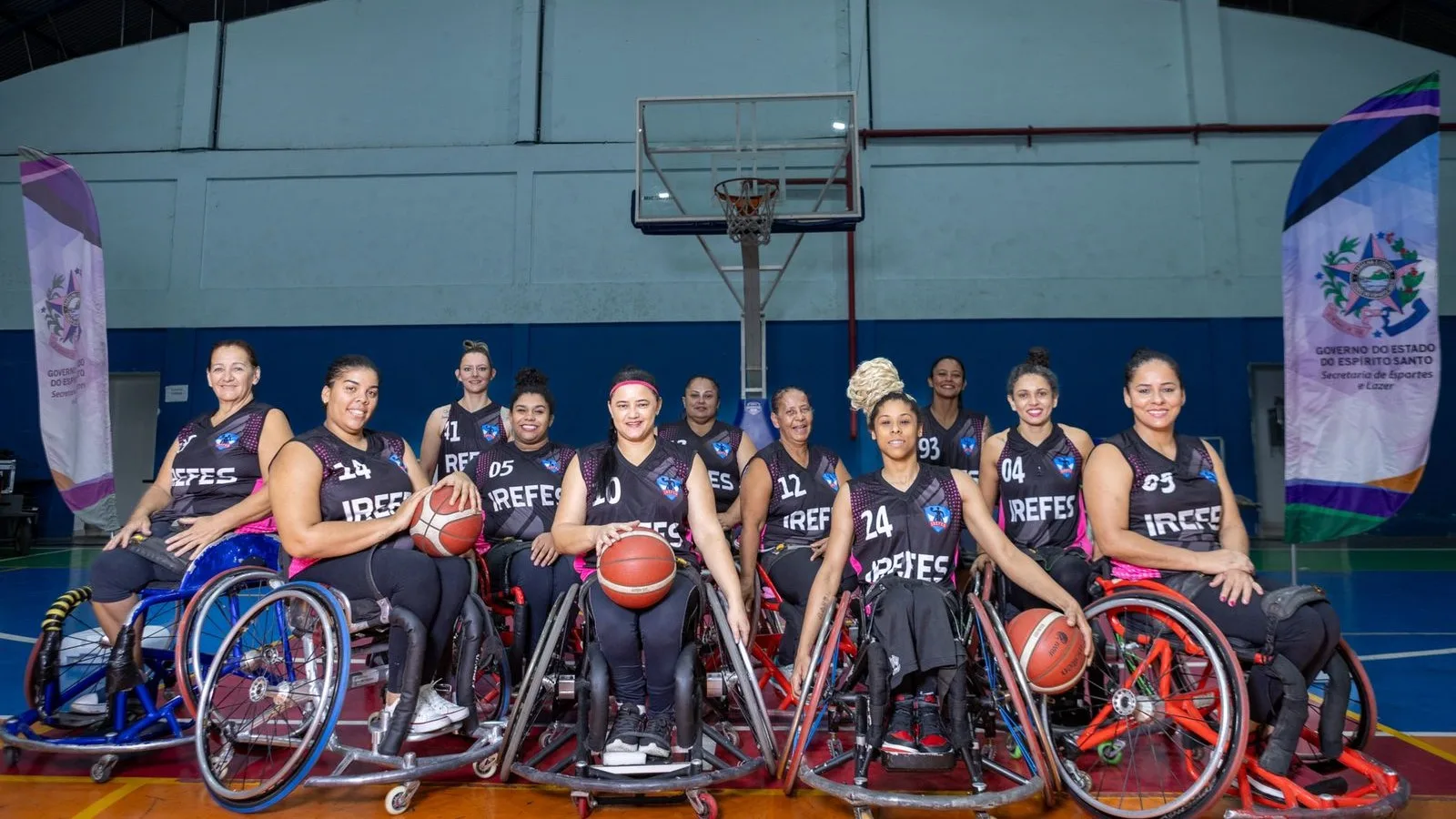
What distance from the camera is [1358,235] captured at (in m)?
4.43

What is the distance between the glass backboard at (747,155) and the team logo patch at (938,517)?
5675mm

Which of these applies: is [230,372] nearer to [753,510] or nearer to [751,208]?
[753,510]

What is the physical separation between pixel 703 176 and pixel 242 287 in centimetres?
542

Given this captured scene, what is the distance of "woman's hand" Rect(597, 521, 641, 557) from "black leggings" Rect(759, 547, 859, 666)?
948 millimetres

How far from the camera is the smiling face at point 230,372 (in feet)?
10.4

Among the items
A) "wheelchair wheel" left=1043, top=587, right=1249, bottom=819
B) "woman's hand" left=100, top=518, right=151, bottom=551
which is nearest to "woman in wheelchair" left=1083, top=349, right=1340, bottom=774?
"wheelchair wheel" left=1043, top=587, right=1249, bottom=819

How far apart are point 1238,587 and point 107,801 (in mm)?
3326

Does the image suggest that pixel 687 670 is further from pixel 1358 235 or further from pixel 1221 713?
pixel 1358 235

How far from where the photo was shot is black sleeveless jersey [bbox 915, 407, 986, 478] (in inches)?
171

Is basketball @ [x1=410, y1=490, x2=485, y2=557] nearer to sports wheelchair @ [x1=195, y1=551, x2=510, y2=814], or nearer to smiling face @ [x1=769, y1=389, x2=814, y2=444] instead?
sports wheelchair @ [x1=195, y1=551, x2=510, y2=814]

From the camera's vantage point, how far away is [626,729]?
238cm

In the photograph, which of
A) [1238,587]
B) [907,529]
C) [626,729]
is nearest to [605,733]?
[626,729]

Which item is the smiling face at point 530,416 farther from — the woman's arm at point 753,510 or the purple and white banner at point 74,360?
the purple and white banner at point 74,360

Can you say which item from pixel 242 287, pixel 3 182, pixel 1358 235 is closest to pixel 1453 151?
pixel 1358 235
